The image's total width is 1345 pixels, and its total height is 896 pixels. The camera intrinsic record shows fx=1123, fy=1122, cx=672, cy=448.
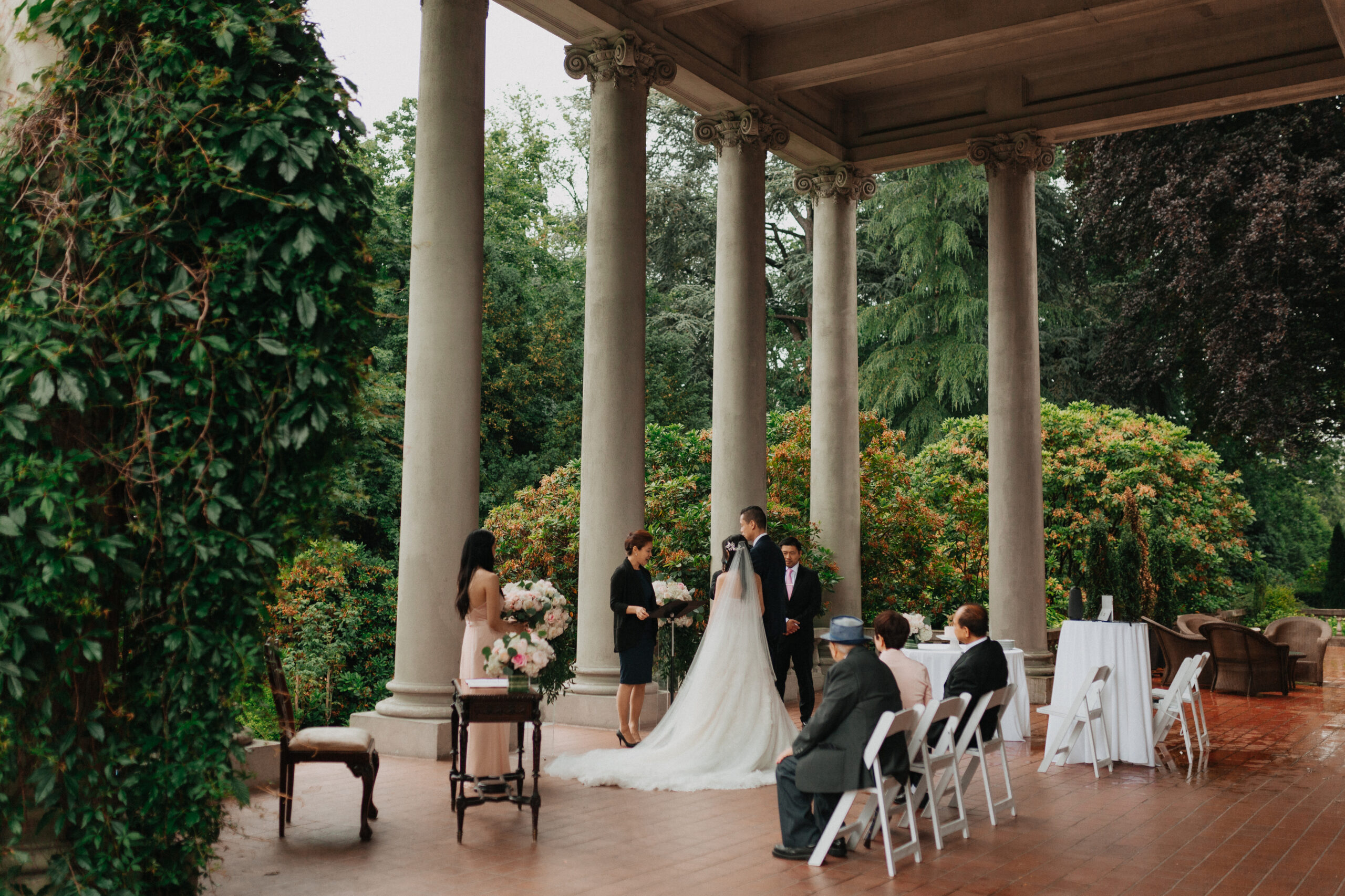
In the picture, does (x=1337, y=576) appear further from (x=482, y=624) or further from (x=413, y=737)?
(x=482, y=624)

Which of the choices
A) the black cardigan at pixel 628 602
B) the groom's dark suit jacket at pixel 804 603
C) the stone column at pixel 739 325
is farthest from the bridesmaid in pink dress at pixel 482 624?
the stone column at pixel 739 325

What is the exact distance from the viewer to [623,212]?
40.8 ft

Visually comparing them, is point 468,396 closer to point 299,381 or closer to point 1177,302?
point 299,381

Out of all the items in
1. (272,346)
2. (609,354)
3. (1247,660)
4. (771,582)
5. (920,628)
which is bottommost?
(1247,660)

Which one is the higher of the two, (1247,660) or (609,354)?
(609,354)

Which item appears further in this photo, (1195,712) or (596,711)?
(596,711)

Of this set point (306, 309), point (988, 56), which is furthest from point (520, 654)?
point (988, 56)

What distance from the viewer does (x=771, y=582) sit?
11055mm

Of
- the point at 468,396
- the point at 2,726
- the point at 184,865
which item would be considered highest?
the point at 468,396

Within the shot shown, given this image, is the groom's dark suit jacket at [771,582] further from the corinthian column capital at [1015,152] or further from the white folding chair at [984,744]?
the corinthian column capital at [1015,152]

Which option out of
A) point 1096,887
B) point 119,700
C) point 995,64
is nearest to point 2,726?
point 119,700

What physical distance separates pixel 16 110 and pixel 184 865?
3.37 meters

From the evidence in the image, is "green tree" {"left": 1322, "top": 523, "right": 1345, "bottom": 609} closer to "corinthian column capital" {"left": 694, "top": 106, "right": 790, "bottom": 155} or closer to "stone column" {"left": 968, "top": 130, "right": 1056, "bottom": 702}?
"stone column" {"left": 968, "top": 130, "right": 1056, "bottom": 702}

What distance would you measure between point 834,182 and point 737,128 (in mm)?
2755
